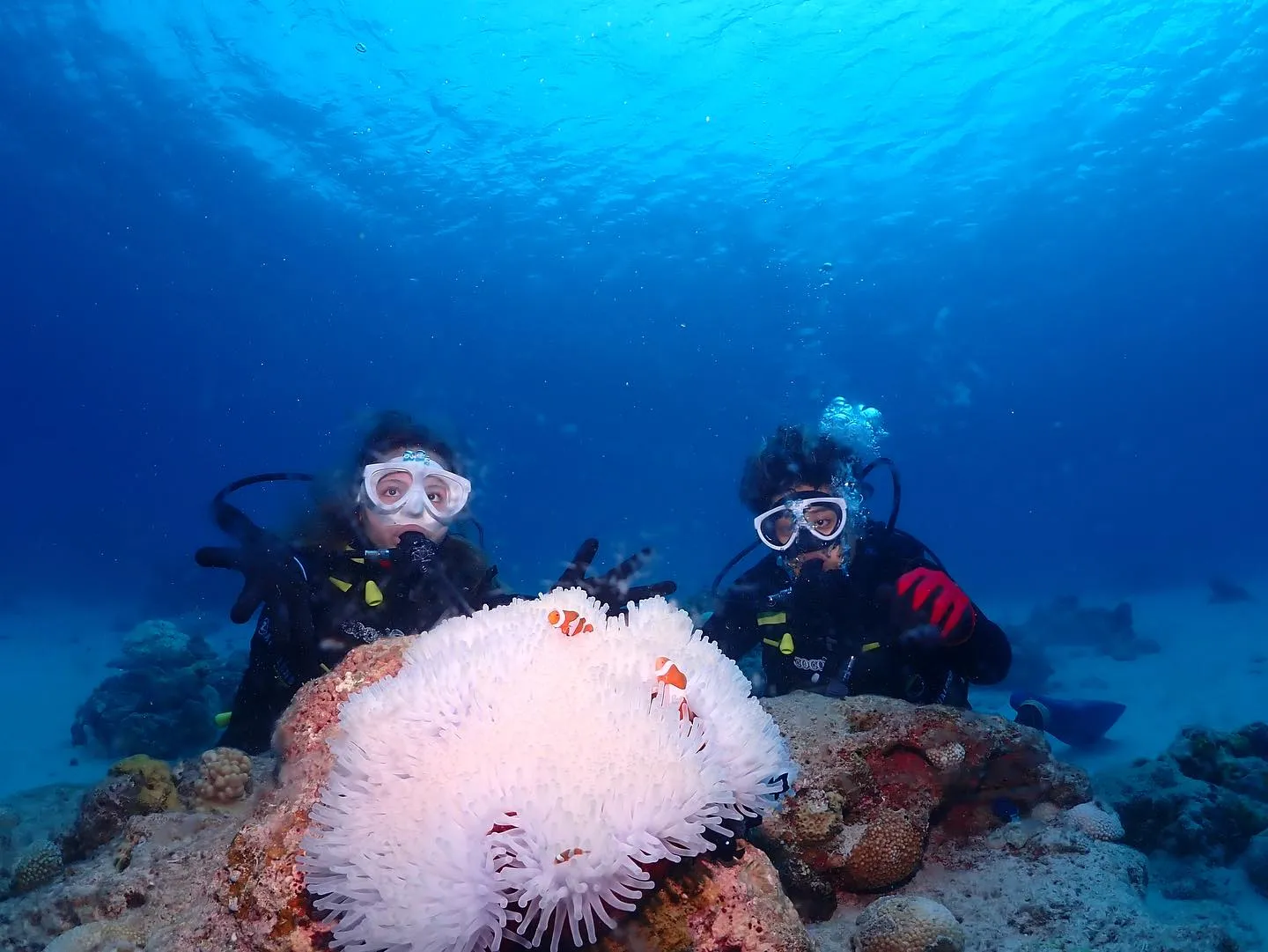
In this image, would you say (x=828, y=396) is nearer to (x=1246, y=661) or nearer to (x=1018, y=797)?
(x=1246, y=661)

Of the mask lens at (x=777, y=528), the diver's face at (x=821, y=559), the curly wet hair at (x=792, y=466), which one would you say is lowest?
the diver's face at (x=821, y=559)

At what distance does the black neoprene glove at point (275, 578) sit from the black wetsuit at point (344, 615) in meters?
0.09

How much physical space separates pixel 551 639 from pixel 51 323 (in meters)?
70.6

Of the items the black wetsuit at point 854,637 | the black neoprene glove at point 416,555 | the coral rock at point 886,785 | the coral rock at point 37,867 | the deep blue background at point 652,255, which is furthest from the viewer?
the deep blue background at point 652,255

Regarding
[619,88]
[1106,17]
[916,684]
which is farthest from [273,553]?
[1106,17]

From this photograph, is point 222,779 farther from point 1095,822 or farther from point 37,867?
point 1095,822

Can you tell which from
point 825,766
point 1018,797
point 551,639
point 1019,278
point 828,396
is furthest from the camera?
point 828,396

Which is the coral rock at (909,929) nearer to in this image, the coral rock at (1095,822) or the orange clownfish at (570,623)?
the coral rock at (1095,822)

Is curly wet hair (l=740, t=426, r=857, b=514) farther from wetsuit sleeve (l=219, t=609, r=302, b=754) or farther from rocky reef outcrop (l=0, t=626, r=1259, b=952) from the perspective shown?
wetsuit sleeve (l=219, t=609, r=302, b=754)

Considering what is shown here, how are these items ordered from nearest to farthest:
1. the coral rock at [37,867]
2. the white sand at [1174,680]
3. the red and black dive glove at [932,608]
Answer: the red and black dive glove at [932,608] → the coral rock at [37,867] → the white sand at [1174,680]

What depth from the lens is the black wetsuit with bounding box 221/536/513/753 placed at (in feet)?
14.9

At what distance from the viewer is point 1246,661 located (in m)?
16.7

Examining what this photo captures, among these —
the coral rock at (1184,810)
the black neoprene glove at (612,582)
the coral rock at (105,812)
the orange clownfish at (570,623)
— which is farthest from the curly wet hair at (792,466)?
the coral rock at (105,812)

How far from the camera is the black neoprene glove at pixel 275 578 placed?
420cm
